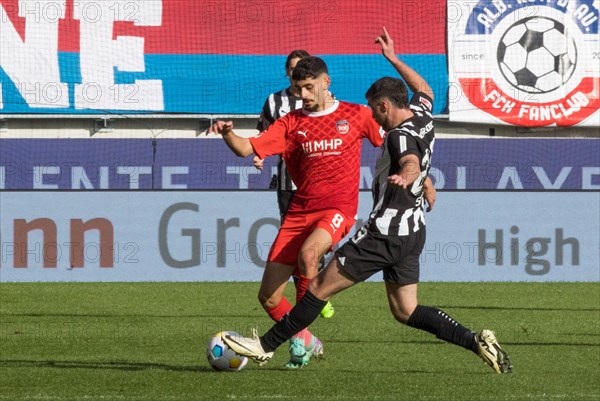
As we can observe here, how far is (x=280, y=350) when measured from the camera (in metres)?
8.47

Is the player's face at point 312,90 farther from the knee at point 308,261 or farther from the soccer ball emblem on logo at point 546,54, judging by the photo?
the soccer ball emblem on logo at point 546,54

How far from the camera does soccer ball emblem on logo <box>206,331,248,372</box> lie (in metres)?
6.86

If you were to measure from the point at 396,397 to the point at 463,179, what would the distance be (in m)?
15.4

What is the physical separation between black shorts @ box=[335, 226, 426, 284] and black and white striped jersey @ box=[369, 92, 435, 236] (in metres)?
0.04

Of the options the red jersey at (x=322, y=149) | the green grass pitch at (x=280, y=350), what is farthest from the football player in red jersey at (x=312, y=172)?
the green grass pitch at (x=280, y=350)

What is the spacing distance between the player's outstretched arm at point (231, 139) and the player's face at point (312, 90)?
1.42 ft

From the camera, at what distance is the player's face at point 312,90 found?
280 inches

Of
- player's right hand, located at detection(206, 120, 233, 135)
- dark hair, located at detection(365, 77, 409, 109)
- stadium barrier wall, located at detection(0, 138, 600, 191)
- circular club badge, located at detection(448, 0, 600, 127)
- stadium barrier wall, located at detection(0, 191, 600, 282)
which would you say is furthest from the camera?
circular club badge, located at detection(448, 0, 600, 127)

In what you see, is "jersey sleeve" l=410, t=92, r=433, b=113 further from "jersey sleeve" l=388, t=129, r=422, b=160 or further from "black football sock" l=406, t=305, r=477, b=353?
"black football sock" l=406, t=305, r=477, b=353

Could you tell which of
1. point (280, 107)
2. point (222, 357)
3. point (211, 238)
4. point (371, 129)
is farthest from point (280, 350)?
point (211, 238)

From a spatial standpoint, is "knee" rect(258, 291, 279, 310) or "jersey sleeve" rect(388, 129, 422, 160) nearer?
"jersey sleeve" rect(388, 129, 422, 160)

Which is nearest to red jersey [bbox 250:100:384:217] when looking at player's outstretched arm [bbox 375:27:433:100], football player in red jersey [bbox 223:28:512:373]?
player's outstretched arm [bbox 375:27:433:100]

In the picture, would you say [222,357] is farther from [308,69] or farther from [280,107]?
[280,107]

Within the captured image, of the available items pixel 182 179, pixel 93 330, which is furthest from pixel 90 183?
pixel 93 330
